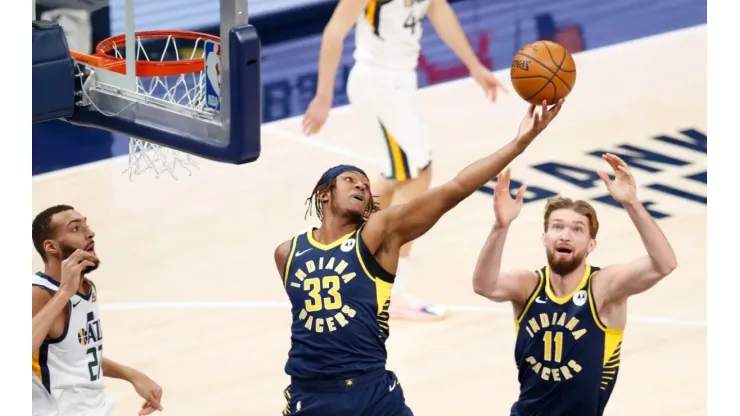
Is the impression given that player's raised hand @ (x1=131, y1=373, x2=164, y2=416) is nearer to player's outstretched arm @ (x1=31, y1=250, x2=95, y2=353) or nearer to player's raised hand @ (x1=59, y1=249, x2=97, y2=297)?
player's outstretched arm @ (x1=31, y1=250, x2=95, y2=353)

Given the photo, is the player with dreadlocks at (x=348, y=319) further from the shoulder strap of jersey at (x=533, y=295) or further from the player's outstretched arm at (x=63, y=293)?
the player's outstretched arm at (x=63, y=293)

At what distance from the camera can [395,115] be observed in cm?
918

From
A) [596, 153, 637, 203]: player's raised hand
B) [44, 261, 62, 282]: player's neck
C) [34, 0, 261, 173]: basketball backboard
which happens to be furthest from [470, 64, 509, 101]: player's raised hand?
[44, 261, 62, 282]: player's neck

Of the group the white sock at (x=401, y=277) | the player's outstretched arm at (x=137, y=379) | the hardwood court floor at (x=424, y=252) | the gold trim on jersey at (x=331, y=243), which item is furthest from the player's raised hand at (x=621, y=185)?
the white sock at (x=401, y=277)

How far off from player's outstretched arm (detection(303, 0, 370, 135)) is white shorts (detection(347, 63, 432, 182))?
0.32 metres

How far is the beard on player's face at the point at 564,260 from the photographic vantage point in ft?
20.0

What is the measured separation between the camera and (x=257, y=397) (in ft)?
26.2

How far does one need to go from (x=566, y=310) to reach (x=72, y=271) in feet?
6.43

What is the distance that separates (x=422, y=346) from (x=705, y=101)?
5.09 metres

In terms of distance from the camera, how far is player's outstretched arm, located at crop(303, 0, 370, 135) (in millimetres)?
8883

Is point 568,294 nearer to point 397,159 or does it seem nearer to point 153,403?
point 153,403
